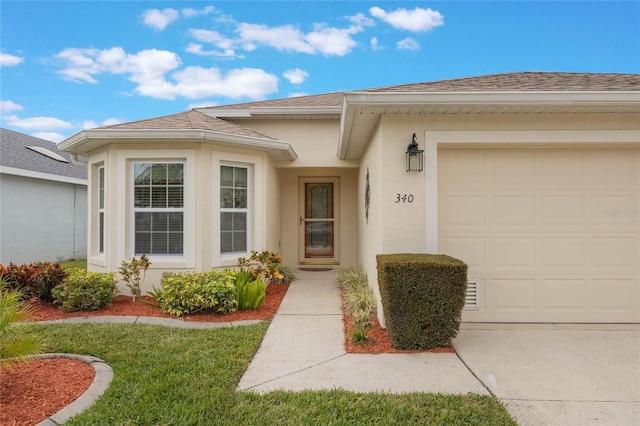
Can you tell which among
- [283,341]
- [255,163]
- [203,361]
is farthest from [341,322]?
[255,163]

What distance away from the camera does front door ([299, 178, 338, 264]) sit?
33.2ft

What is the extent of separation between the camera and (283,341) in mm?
4262

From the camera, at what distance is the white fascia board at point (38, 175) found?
10.0 metres

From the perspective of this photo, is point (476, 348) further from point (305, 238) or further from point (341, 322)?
Result: point (305, 238)

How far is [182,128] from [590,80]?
655 cm

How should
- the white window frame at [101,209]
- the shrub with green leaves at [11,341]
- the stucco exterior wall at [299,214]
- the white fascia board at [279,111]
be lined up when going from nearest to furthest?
the shrub with green leaves at [11,341]
the white window frame at [101,209]
the white fascia board at [279,111]
the stucco exterior wall at [299,214]

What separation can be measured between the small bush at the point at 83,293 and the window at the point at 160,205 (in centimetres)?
118

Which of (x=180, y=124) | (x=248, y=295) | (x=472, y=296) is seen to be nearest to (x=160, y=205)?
(x=180, y=124)

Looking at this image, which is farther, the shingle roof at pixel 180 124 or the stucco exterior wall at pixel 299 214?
the stucco exterior wall at pixel 299 214

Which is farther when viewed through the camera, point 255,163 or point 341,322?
point 255,163

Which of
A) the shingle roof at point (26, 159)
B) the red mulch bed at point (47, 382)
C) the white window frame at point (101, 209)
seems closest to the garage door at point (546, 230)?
the red mulch bed at point (47, 382)

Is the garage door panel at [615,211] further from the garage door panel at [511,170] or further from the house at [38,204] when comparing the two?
the house at [38,204]

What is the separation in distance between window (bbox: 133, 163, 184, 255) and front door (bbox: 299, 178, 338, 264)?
4003 mm

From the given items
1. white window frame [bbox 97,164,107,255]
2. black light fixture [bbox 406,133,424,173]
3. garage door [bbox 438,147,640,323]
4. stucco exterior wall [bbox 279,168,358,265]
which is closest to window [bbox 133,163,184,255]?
white window frame [bbox 97,164,107,255]
